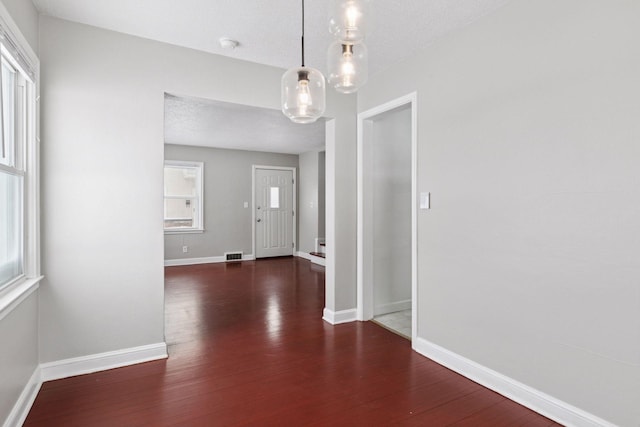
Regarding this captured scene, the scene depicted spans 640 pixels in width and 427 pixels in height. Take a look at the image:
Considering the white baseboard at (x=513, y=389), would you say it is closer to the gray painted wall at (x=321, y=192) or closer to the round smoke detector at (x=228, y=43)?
the round smoke detector at (x=228, y=43)

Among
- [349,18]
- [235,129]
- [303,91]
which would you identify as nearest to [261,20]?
[303,91]

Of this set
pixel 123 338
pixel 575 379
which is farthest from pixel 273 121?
Result: pixel 575 379

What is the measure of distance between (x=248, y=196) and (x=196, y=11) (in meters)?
5.35

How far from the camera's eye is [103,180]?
2.51m

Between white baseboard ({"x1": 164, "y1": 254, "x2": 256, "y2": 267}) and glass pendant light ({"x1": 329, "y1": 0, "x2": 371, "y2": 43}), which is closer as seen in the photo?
glass pendant light ({"x1": 329, "y1": 0, "x2": 371, "y2": 43})

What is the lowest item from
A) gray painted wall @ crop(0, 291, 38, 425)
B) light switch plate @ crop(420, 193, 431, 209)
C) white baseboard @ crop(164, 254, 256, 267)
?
white baseboard @ crop(164, 254, 256, 267)

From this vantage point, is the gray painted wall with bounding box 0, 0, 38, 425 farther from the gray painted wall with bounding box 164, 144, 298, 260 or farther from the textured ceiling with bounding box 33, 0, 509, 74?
the gray painted wall with bounding box 164, 144, 298, 260

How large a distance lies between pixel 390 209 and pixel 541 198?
176 cm

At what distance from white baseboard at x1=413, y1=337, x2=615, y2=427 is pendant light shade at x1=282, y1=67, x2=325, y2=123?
2088mm

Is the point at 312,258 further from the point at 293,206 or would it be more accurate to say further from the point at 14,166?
the point at 14,166

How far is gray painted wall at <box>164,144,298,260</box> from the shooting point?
681cm

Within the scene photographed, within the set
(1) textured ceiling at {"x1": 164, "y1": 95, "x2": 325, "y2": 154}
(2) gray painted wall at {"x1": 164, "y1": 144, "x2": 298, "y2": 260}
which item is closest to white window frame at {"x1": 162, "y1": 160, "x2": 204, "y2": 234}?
(2) gray painted wall at {"x1": 164, "y1": 144, "x2": 298, "y2": 260}

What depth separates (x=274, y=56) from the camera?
2.92 m

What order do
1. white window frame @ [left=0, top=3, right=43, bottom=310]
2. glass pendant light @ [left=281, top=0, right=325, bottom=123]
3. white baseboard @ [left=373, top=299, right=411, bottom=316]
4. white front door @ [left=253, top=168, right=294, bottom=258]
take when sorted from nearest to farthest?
glass pendant light @ [left=281, top=0, right=325, bottom=123]
white window frame @ [left=0, top=3, right=43, bottom=310]
white baseboard @ [left=373, top=299, right=411, bottom=316]
white front door @ [left=253, top=168, right=294, bottom=258]
